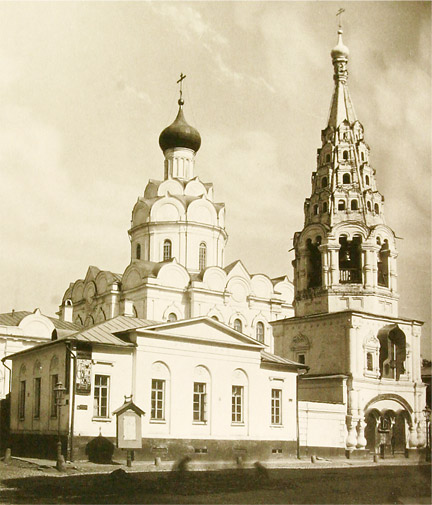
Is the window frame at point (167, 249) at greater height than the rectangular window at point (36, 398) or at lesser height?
greater

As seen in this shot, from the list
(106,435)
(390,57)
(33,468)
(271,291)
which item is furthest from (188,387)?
(271,291)

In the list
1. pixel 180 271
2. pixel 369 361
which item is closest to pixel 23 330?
pixel 180 271

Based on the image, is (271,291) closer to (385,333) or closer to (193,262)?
(193,262)

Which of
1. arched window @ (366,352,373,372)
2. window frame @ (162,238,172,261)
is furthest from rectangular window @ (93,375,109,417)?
window frame @ (162,238,172,261)

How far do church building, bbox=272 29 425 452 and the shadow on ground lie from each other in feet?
33.2

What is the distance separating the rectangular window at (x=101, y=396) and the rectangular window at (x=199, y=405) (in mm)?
2428

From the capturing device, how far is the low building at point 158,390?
19516 millimetres

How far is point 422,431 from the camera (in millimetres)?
28781

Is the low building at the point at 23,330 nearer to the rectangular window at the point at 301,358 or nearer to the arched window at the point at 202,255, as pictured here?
the arched window at the point at 202,255

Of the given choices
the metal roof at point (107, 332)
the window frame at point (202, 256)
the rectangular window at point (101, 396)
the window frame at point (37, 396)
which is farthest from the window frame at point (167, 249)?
the rectangular window at point (101, 396)

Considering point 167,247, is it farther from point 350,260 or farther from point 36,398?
point 36,398

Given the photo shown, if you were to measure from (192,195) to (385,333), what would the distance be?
994 cm

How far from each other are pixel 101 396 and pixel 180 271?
12.1 meters

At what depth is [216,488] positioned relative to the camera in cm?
1419
